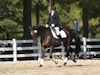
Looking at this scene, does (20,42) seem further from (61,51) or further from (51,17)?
(51,17)

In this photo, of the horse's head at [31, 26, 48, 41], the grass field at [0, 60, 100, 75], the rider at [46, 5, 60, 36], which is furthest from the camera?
the rider at [46, 5, 60, 36]

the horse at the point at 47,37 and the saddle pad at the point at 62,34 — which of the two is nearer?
the horse at the point at 47,37

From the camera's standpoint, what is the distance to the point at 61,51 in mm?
25172

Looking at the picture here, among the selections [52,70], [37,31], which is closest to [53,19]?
[37,31]

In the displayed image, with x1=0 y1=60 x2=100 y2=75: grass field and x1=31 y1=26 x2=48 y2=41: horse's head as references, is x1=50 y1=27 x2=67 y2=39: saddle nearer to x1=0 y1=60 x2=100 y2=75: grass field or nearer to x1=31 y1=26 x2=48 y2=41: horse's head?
x1=31 y1=26 x2=48 y2=41: horse's head

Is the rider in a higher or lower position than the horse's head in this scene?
higher

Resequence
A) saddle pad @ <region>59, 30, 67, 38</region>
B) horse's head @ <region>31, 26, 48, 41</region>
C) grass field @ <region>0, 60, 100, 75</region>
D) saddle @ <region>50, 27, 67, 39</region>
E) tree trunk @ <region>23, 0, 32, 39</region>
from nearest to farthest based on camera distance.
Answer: grass field @ <region>0, 60, 100, 75</region>
horse's head @ <region>31, 26, 48, 41</region>
saddle @ <region>50, 27, 67, 39</region>
saddle pad @ <region>59, 30, 67, 38</region>
tree trunk @ <region>23, 0, 32, 39</region>

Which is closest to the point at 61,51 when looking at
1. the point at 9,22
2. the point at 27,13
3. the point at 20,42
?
the point at 20,42

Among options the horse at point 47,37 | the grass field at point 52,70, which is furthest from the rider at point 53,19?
the grass field at point 52,70

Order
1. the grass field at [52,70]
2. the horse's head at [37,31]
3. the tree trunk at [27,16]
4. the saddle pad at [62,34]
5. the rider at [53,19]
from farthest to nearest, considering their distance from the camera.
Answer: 1. the tree trunk at [27,16]
2. the saddle pad at [62,34]
3. the rider at [53,19]
4. the horse's head at [37,31]
5. the grass field at [52,70]

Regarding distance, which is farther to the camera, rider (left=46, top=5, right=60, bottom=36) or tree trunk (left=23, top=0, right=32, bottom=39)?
tree trunk (left=23, top=0, right=32, bottom=39)

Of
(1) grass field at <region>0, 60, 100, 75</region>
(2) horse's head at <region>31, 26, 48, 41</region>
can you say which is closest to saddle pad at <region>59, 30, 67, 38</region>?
(2) horse's head at <region>31, 26, 48, 41</region>

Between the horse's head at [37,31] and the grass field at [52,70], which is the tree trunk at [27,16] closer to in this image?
the grass field at [52,70]

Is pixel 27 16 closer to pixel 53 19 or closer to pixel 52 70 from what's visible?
pixel 53 19
